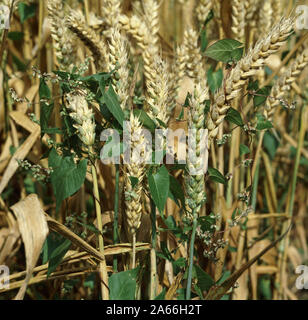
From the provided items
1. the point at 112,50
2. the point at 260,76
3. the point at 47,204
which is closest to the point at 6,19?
the point at 112,50

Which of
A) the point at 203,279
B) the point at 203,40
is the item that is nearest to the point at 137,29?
the point at 203,40

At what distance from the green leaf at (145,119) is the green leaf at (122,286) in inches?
10.5

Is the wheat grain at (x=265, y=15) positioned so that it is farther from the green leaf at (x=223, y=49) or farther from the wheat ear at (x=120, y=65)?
the wheat ear at (x=120, y=65)

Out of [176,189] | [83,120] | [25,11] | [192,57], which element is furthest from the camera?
[25,11]

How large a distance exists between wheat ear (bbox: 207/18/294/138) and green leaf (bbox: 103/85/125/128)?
151mm

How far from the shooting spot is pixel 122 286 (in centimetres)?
79

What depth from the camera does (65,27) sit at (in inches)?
36.7

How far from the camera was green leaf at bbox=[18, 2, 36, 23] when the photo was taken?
1.22m

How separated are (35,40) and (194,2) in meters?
0.55

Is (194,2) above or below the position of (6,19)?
above

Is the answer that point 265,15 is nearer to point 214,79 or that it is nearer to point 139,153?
point 214,79

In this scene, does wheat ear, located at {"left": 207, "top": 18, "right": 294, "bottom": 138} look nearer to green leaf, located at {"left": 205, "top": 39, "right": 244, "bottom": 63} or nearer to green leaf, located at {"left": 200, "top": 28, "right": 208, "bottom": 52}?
green leaf, located at {"left": 205, "top": 39, "right": 244, "bottom": 63}

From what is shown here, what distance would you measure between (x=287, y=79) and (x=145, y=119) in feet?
1.39

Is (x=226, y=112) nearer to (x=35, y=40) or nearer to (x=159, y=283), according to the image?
(x=159, y=283)
